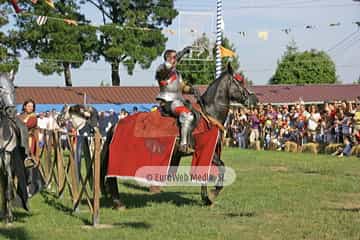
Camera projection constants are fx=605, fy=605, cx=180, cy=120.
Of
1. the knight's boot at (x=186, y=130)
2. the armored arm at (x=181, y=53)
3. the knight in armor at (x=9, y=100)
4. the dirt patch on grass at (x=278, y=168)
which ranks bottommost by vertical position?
the dirt patch on grass at (x=278, y=168)

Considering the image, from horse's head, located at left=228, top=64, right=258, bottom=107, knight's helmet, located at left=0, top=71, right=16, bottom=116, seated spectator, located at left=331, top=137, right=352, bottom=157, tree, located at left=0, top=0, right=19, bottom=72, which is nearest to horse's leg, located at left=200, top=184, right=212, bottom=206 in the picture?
horse's head, located at left=228, top=64, right=258, bottom=107

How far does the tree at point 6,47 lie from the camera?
39.7 meters

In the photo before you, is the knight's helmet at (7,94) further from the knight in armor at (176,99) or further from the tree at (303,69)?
the tree at (303,69)

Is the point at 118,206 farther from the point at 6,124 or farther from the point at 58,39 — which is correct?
the point at 58,39

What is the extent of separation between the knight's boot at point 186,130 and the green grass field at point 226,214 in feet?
3.34

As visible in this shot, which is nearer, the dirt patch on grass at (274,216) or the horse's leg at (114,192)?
the dirt patch on grass at (274,216)

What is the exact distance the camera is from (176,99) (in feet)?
33.2

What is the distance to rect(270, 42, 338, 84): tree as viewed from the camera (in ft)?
242

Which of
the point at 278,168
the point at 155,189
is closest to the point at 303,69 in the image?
the point at 278,168

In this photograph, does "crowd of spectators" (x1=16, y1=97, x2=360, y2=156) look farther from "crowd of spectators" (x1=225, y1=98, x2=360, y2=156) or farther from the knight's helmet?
the knight's helmet

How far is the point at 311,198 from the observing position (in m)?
11.0

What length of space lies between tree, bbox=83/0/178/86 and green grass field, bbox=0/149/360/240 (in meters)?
32.7

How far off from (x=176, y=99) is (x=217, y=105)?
89cm

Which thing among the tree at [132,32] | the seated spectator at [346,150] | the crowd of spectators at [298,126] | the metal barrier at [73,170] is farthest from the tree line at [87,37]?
the metal barrier at [73,170]
